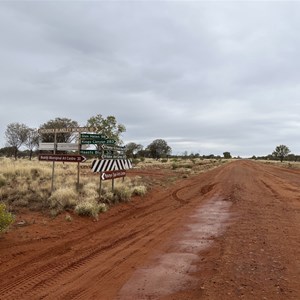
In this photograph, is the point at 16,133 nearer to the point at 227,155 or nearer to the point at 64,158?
the point at 64,158

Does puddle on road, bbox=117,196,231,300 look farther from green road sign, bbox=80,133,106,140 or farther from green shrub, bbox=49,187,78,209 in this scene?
green road sign, bbox=80,133,106,140

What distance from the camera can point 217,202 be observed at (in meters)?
16.1

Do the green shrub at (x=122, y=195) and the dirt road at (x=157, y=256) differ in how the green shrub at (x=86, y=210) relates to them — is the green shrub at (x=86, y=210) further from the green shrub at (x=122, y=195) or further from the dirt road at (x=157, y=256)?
the green shrub at (x=122, y=195)

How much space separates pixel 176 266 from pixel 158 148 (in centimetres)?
10686

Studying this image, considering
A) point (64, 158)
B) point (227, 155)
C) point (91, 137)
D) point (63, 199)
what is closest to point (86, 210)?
point (63, 199)

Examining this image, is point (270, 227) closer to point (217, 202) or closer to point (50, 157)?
point (217, 202)

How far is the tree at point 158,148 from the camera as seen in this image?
4442 inches

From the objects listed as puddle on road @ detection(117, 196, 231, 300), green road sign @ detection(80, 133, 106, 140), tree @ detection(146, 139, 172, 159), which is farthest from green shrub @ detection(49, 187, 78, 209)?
tree @ detection(146, 139, 172, 159)

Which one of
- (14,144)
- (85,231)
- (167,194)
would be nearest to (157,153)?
(14,144)

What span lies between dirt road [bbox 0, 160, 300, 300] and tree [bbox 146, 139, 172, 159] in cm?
9918

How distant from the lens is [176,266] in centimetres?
701

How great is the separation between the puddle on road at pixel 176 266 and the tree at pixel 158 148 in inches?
3980

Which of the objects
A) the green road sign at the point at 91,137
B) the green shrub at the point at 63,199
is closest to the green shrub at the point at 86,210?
the green shrub at the point at 63,199

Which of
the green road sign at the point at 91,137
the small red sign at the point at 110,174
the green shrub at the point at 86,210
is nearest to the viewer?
the green shrub at the point at 86,210
